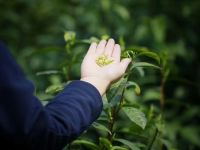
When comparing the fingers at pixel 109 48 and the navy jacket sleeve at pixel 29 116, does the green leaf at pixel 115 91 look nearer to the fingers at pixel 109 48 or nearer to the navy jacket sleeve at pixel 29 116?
the fingers at pixel 109 48

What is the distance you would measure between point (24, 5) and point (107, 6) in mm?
1008

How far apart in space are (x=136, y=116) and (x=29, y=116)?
755 mm

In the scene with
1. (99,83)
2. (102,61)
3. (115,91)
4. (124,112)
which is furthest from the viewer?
(124,112)

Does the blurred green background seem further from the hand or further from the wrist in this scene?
the wrist

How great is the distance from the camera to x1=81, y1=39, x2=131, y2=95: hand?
193 cm

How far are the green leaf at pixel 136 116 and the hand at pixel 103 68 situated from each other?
0.27 metres

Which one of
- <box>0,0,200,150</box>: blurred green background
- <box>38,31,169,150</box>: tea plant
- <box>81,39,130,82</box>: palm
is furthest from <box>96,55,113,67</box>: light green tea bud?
<box>0,0,200,150</box>: blurred green background

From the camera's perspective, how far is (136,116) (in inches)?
91.3

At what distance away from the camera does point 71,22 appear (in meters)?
5.21

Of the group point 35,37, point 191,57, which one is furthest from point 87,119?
point 35,37

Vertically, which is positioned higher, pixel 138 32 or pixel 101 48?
pixel 101 48

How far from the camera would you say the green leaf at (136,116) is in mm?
2285

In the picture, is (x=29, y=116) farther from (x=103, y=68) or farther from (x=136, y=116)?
(x=136, y=116)

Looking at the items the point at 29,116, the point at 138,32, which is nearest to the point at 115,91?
the point at 29,116
